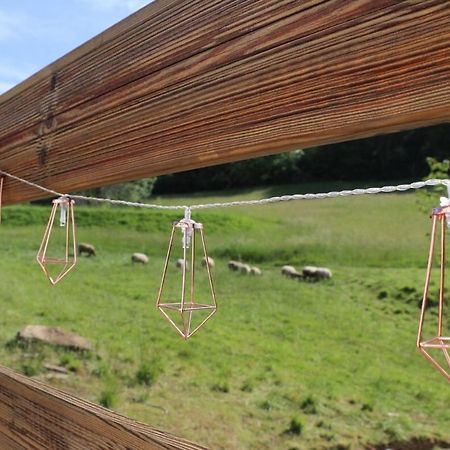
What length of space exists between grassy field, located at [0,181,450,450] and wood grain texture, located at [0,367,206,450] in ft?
9.95

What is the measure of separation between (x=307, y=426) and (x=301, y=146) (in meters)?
3.84

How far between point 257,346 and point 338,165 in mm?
22833

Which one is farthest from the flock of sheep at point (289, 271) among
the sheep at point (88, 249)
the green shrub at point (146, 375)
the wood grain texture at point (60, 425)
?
the wood grain texture at point (60, 425)

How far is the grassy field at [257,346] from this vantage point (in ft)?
13.6

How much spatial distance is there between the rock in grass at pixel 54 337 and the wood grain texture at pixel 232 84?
422 cm

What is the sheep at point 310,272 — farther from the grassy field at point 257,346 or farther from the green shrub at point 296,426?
the green shrub at point 296,426

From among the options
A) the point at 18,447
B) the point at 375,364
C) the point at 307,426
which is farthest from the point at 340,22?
the point at 375,364

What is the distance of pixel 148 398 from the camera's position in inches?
170

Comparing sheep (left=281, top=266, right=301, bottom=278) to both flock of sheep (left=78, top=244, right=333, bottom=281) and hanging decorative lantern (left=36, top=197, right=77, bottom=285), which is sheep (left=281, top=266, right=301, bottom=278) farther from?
hanging decorative lantern (left=36, top=197, right=77, bottom=285)

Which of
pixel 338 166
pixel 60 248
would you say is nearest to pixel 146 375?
pixel 60 248

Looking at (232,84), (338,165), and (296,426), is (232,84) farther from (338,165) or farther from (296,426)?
(338,165)

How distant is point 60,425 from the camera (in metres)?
0.76

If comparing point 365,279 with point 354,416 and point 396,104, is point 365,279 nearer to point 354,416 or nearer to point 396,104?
point 354,416

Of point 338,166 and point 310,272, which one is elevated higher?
point 338,166
